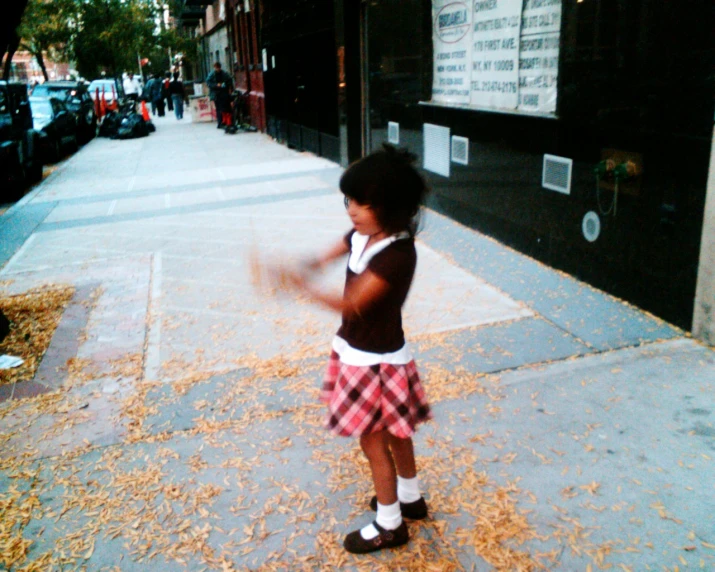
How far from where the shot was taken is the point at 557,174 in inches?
224

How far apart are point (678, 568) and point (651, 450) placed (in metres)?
0.83

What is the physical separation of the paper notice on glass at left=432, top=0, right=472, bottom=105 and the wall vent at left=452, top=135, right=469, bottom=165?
1.33 feet

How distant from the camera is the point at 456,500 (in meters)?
2.99

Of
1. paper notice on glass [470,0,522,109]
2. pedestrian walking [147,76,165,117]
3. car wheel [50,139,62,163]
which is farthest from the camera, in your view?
pedestrian walking [147,76,165,117]

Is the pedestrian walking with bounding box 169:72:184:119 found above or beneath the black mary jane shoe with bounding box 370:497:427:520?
above

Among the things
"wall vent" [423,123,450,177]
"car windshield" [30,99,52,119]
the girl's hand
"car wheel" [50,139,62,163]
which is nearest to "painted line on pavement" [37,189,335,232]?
"wall vent" [423,123,450,177]

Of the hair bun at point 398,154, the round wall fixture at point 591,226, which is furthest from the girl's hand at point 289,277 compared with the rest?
the round wall fixture at point 591,226

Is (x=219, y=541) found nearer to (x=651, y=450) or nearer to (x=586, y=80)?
(x=651, y=450)

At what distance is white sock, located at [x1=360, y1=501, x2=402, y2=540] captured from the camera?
103 inches

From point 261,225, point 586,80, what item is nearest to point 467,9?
point 586,80

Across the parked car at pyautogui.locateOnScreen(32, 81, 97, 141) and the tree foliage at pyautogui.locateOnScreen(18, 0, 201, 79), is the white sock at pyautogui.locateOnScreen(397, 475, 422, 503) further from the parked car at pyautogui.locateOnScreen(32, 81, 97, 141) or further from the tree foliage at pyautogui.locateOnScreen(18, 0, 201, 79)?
the tree foliage at pyautogui.locateOnScreen(18, 0, 201, 79)

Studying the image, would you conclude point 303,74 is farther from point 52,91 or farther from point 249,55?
point 52,91

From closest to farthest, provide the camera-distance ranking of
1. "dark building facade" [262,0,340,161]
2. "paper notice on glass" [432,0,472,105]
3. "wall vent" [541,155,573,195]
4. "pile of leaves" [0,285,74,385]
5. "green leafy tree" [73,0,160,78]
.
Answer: "pile of leaves" [0,285,74,385] → "wall vent" [541,155,573,195] → "paper notice on glass" [432,0,472,105] → "dark building facade" [262,0,340,161] → "green leafy tree" [73,0,160,78]

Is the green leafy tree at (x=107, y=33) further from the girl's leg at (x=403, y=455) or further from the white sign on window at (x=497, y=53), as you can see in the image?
the girl's leg at (x=403, y=455)
